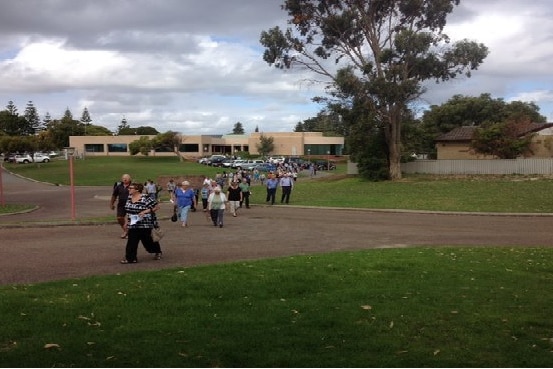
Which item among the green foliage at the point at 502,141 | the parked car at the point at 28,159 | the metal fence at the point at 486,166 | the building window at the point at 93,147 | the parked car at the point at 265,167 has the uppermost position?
the building window at the point at 93,147

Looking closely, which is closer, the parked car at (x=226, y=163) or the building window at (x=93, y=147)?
the parked car at (x=226, y=163)

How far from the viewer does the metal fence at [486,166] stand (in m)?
38.8

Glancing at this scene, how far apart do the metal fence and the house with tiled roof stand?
3520mm

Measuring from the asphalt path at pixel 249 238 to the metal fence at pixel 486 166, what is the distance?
1941cm

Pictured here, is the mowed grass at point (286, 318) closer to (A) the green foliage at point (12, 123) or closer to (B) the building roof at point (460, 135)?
(B) the building roof at point (460, 135)

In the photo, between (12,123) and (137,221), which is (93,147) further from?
(137,221)

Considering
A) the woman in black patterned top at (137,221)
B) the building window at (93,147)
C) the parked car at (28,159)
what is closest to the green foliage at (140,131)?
the building window at (93,147)

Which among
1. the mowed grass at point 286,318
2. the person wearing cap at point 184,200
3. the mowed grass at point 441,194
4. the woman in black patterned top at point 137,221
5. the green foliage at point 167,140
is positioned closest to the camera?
the mowed grass at point 286,318

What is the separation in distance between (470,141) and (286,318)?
44.3 metres

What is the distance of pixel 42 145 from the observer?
276 ft

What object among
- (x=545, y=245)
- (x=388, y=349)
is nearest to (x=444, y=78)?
(x=545, y=245)

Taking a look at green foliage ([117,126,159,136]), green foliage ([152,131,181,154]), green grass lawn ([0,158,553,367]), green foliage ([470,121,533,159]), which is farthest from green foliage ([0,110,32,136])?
green grass lawn ([0,158,553,367])

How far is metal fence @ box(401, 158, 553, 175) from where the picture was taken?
38844 mm

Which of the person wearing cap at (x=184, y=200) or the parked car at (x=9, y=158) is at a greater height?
the parked car at (x=9, y=158)
